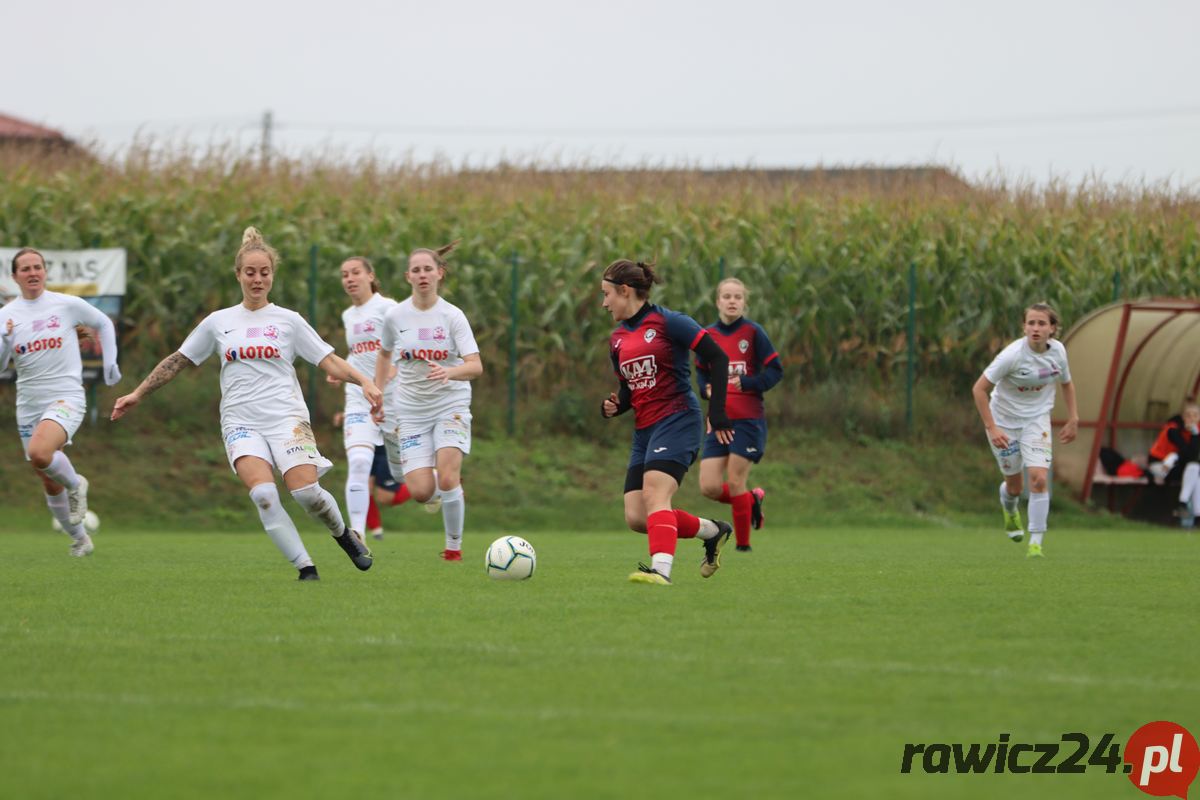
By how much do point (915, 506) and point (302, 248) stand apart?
9.46 metres

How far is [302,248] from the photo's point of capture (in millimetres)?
23094

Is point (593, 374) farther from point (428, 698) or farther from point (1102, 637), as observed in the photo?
point (428, 698)

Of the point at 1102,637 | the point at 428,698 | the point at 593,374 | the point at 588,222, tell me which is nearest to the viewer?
the point at 428,698

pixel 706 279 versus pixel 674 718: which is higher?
pixel 706 279

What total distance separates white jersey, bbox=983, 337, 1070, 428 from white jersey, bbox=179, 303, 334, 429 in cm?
613

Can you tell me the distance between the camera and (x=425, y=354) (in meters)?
12.3

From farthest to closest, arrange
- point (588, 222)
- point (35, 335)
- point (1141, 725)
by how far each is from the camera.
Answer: point (588, 222), point (35, 335), point (1141, 725)

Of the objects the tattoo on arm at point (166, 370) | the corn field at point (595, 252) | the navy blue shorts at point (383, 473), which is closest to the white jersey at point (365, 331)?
the navy blue shorts at point (383, 473)

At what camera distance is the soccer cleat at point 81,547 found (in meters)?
13.2

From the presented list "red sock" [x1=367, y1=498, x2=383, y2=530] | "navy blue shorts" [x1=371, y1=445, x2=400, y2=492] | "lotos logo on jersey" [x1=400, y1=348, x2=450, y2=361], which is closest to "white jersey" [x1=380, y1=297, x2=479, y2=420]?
"lotos logo on jersey" [x1=400, y1=348, x2=450, y2=361]

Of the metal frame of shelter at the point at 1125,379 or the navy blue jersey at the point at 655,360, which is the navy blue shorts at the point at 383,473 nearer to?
the navy blue jersey at the point at 655,360

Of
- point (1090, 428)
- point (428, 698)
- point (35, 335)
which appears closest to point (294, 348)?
point (35, 335)

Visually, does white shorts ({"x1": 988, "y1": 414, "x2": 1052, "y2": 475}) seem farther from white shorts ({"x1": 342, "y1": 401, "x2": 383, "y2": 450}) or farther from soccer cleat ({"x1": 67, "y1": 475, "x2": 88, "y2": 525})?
soccer cleat ({"x1": 67, "y1": 475, "x2": 88, "y2": 525})

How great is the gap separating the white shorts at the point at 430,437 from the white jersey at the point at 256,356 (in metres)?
2.23
